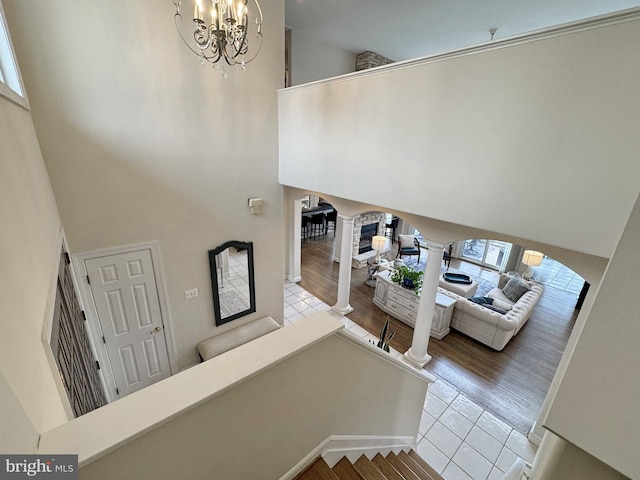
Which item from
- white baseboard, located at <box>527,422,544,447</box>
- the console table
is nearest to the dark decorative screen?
white baseboard, located at <box>527,422,544,447</box>

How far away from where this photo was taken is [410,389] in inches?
108

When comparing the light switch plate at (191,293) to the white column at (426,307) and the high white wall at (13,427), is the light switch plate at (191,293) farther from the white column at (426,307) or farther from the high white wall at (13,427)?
the white column at (426,307)

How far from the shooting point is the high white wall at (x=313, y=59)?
571 cm

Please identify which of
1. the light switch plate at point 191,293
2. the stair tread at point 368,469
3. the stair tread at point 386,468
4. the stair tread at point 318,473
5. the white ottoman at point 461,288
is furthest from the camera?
the white ottoman at point 461,288

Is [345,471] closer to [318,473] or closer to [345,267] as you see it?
[318,473]

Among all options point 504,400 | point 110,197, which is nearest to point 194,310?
point 110,197

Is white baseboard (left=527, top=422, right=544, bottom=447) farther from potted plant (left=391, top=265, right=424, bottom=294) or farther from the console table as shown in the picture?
potted plant (left=391, top=265, right=424, bottom=294)

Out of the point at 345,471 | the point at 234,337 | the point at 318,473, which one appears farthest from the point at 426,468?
the point at 234,337

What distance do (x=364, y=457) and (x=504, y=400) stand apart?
10.3ft

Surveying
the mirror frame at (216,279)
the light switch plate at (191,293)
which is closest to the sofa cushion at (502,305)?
the mirror frame at (216,279)

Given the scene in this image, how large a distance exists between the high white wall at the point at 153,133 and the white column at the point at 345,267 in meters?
1.56

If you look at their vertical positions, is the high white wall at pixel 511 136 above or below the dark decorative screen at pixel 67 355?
above

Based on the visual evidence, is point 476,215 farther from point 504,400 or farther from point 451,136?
point 504,400

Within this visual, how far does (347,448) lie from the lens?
2.16 meters
